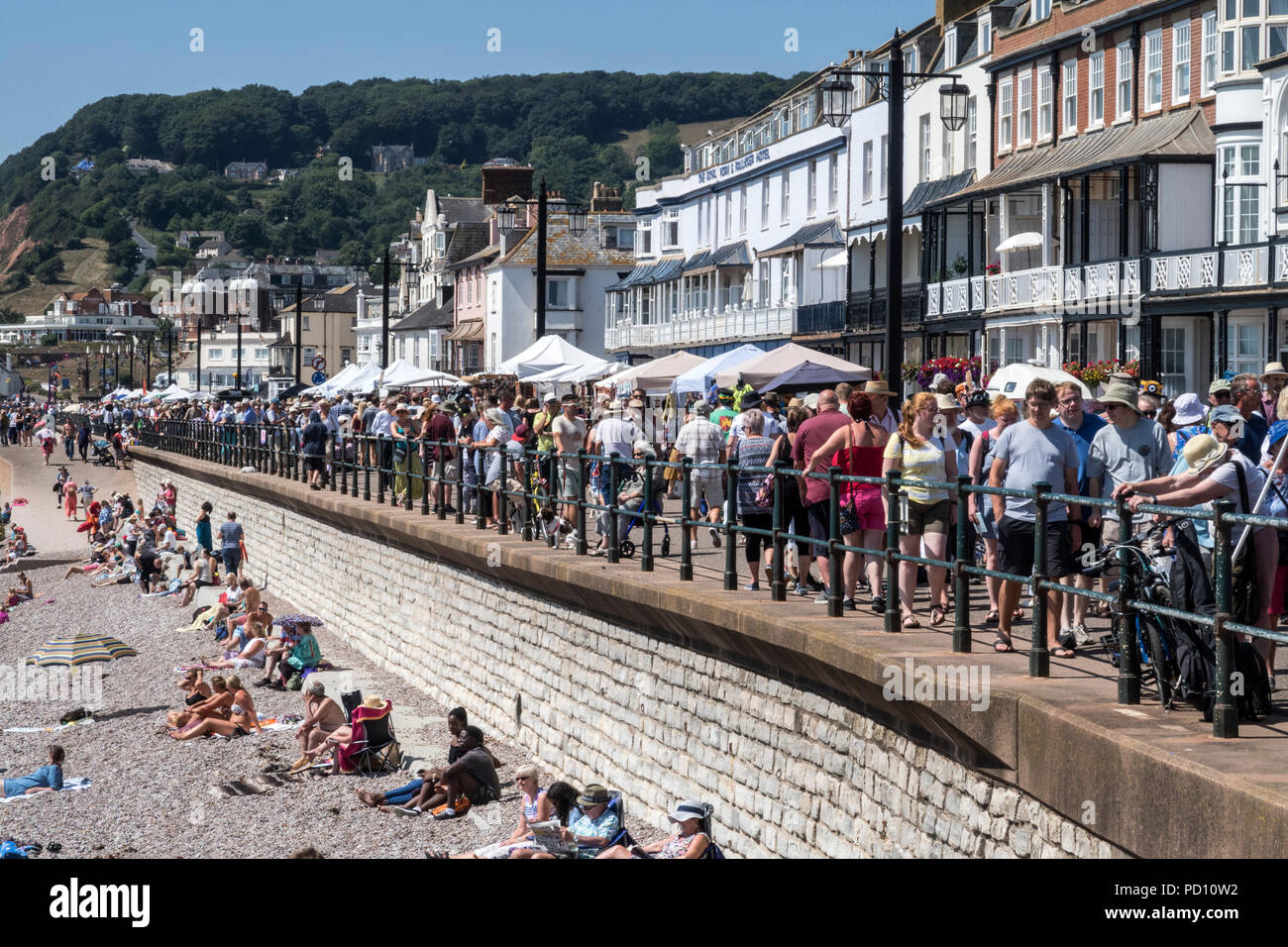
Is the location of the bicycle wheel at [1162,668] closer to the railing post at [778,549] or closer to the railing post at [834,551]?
the railing post at [834,551]

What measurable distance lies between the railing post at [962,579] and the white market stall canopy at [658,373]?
15378 millimetres

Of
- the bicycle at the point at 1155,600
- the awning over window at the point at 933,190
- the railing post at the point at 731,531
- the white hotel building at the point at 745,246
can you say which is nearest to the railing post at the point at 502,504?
the railing post at the point at 731,531

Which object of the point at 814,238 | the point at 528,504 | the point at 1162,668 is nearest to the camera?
the point at 1162,668

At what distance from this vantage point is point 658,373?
23641 millimetres

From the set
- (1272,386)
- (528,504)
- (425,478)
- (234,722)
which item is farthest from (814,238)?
(1272,386)

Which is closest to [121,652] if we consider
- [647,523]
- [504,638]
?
[504,638]

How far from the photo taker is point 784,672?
996 cm

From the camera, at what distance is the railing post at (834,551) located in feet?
30.6

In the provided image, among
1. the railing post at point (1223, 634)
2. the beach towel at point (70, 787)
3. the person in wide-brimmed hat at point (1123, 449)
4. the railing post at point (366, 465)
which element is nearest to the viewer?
the railing post at point (1223, 634)

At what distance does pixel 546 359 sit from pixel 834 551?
58.7ft

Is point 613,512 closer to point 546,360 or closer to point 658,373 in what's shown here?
point 658,373

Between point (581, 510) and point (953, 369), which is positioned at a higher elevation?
point (953, 369)
